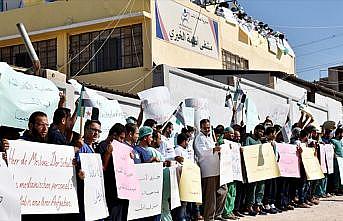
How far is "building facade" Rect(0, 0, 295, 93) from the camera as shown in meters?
20.5

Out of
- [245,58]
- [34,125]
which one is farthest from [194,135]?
[245,58]

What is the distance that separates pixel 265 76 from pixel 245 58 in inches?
193

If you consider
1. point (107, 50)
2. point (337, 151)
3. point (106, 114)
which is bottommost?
point (337, 151)

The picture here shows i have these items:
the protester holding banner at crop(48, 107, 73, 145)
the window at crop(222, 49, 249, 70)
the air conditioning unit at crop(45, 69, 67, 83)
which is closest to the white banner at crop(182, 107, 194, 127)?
the air conditioning unit at crop(45, 69, 67, 83)

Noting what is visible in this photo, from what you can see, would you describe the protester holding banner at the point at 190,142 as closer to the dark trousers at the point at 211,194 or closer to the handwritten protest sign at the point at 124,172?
the dark trousers at the point at 211,194

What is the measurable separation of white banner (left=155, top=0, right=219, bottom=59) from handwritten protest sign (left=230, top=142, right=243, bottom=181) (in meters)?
11.2

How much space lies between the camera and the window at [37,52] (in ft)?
74.2

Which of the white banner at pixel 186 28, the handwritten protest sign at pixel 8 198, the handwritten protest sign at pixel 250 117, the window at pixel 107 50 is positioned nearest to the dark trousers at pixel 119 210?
the handwritten protest sign at pixel 8 198

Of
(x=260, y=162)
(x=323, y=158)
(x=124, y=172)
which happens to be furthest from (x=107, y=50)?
(x=124, y=172)

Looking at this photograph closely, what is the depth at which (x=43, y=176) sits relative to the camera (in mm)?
5789

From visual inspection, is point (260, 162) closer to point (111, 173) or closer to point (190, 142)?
point (190, 142)

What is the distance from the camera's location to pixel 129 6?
2075cm

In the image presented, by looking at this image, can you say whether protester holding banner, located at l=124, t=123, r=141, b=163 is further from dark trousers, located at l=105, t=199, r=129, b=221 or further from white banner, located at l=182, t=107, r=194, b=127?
white banner, located at l=182, t=107, r=194, b=127

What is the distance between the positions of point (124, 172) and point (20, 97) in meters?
1.66
